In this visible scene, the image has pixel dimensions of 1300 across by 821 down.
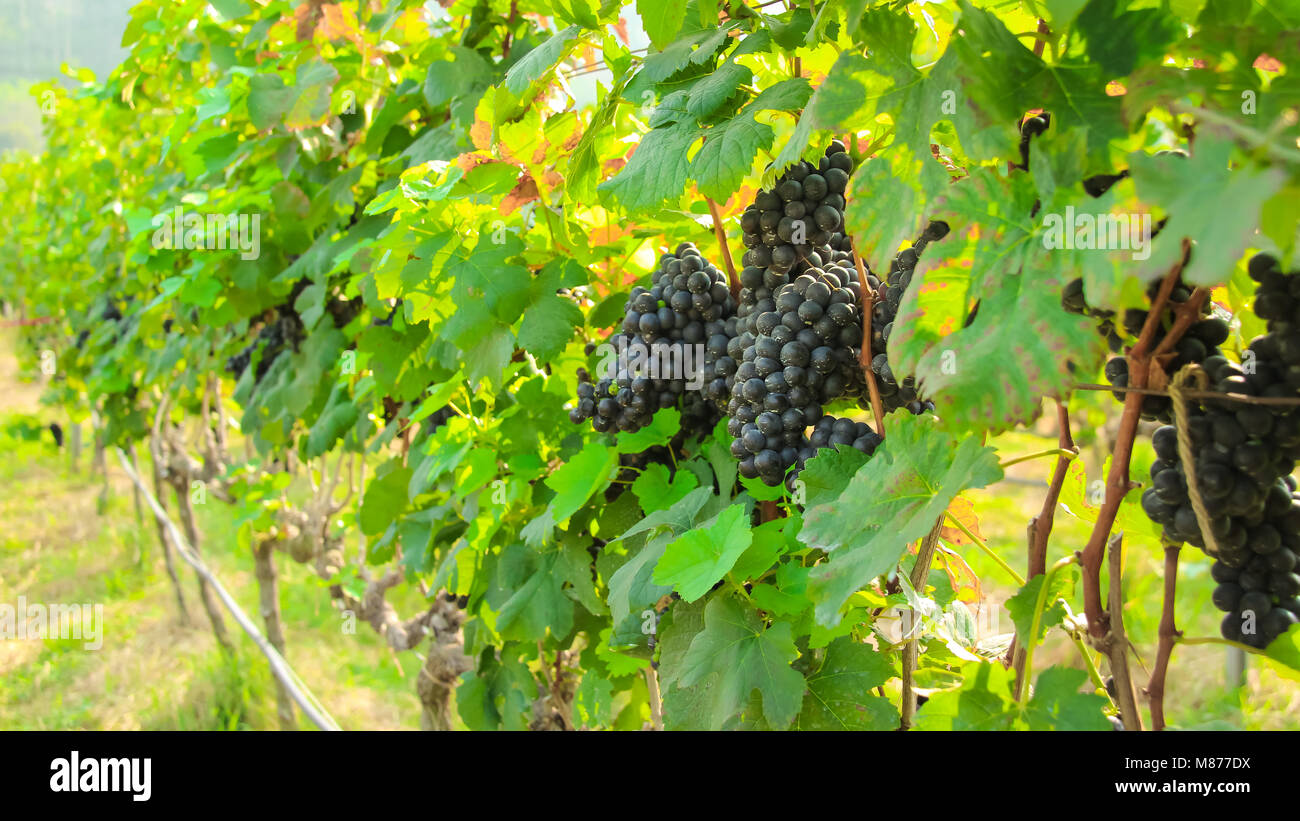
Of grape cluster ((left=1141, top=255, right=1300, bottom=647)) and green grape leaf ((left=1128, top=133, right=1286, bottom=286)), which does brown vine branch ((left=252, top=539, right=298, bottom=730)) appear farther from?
green grape leaf ((left=1128, top=133, right=1286, bottom=286))

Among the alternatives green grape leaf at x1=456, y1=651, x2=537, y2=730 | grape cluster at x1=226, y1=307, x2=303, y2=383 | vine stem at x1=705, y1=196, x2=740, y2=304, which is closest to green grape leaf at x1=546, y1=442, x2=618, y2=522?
vine stem at x1=705, y1=196, x2=740, y2=304

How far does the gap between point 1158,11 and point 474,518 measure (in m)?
1.24

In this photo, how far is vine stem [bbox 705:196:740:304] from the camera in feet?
3.82

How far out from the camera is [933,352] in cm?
66

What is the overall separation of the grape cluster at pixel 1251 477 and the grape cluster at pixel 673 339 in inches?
20.8

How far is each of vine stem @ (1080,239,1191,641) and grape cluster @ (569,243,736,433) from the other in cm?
48

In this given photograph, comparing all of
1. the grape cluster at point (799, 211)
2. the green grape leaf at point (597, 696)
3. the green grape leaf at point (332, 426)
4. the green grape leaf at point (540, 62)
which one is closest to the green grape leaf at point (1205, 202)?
the grape cluster at point (799, 211)

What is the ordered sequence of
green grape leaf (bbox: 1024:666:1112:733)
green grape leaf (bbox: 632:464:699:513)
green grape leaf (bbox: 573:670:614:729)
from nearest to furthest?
green grape leaf (bbox: 1024:666:1112:733), green grape leaf (bbox: 632:464:699:513), green grape leaf (bbox: 573:670:614:729)

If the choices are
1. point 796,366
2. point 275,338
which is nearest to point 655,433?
point 796,366

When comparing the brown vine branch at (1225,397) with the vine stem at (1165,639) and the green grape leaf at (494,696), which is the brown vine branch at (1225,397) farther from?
the green grape leaf at (494,696)

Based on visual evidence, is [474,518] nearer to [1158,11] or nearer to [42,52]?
[1158,11]

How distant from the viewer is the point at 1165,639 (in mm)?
764

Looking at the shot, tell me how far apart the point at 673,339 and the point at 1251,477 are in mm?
662
